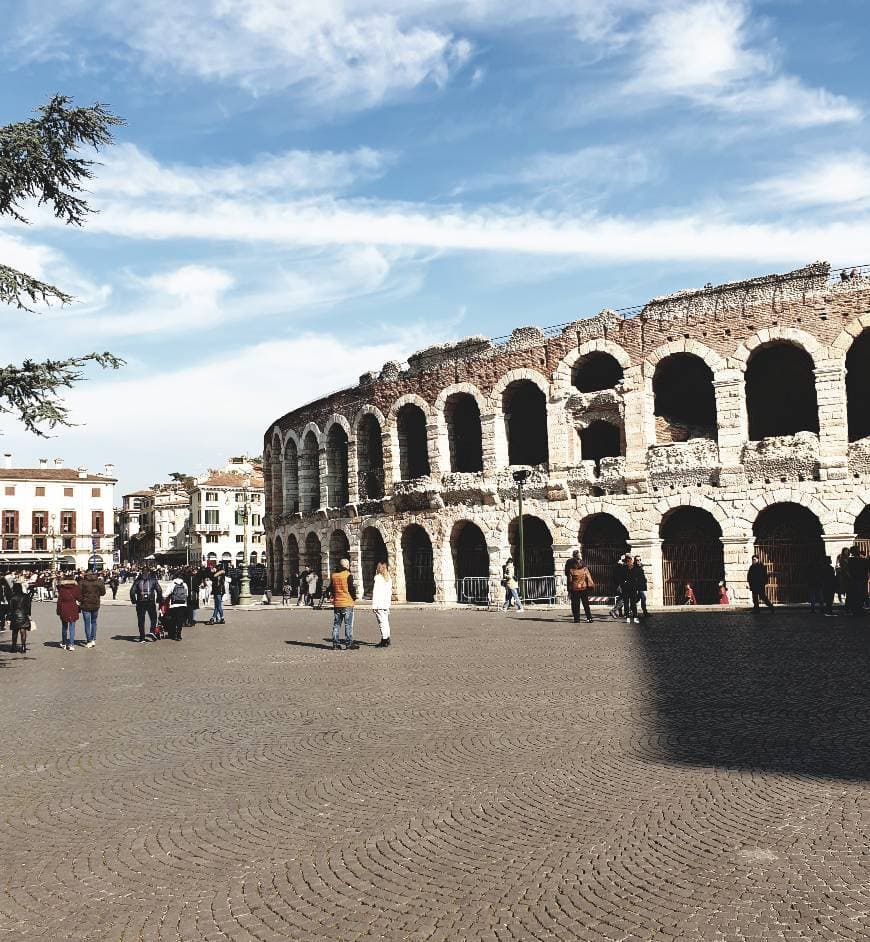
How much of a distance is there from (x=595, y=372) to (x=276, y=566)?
21.6m

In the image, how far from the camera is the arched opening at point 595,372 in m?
29.0

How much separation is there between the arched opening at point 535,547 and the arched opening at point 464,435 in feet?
11.9

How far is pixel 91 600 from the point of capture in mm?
17562

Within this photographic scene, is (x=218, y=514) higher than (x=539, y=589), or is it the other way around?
(x=218, y=514)

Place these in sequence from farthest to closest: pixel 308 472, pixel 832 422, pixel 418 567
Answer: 1. pixel 308 472
2. pixel 418 567
3. pixel 832 422

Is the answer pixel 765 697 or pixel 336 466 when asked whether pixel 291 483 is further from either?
pixel 765 697

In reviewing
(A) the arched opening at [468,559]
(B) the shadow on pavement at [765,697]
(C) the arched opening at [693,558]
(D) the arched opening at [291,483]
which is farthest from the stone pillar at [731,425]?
(D) the arched opening at [291,483]

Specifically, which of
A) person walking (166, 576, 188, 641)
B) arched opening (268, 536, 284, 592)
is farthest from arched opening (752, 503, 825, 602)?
arched opening (268, 536, 284, 592)

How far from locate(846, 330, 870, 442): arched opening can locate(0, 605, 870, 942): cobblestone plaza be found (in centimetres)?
1749

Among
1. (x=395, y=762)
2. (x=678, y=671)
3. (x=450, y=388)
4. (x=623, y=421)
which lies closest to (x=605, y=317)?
(x=623, y=421)

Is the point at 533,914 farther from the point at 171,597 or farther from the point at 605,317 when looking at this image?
the point at 605,317

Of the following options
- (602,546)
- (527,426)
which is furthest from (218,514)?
(602,546)

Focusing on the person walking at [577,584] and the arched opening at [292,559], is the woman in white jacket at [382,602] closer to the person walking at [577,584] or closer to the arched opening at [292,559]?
the person walking at [577,584]

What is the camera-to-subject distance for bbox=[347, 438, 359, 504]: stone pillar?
35531 mm
